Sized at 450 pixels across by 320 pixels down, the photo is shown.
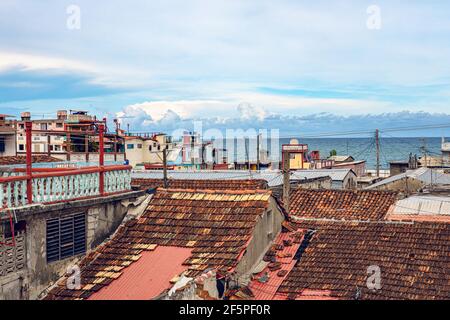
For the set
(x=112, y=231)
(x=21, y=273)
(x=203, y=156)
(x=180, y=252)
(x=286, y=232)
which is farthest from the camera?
(x=203, y=156)

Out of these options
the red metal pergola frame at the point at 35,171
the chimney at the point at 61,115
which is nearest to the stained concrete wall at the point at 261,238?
the red metal pergola frame at the point at 35,171

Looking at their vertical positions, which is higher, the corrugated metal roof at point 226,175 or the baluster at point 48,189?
the baluster at point 48,189

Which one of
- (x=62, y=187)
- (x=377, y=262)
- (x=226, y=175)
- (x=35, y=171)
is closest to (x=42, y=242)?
(x=62, y=187)

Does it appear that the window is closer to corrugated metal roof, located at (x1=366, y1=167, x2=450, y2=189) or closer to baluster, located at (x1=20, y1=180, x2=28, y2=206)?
baluster, located at (x1=20, y1=180, x2=28, y2=206)

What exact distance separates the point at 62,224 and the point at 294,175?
91.2 ft

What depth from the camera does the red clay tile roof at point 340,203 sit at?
24578 mm

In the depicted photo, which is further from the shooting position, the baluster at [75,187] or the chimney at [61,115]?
the chimney at [61,115]

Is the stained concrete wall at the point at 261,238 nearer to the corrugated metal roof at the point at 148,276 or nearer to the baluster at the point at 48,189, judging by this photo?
the corrugated metal roof at the point at 148,276

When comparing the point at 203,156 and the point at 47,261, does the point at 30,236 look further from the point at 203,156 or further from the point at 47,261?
the point at 203,156

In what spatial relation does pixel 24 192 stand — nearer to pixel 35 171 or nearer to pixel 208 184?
pixel 35 171

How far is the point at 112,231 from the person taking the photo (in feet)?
47.4

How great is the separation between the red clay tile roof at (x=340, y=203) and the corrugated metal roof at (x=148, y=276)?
11.9 meters
